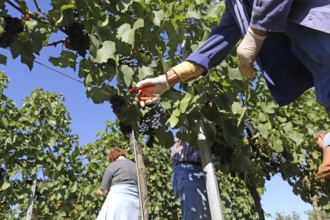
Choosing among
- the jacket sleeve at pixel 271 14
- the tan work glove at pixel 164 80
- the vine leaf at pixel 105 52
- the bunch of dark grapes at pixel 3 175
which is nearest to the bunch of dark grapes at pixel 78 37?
the vine leaf at pixel 105 52

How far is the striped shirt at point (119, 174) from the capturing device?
177 inches

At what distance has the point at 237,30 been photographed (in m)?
1.46

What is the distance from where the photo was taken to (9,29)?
2461 mm

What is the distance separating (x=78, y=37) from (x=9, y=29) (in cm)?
43

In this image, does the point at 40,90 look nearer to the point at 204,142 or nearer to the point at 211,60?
the point at 204,142

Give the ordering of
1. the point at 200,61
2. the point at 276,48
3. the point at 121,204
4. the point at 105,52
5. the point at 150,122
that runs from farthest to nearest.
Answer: the point at 121,204, the point at 150,122, the point at 105,52, the point at 200,61, the point at 276,48

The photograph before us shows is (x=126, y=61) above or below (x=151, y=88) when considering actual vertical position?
above

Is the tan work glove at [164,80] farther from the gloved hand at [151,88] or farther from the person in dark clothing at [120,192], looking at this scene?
the person in dark clothing at [120,192]

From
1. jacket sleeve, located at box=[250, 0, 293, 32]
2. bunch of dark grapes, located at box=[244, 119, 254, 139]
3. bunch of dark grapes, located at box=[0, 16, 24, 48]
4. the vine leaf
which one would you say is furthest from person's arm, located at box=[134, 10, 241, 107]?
A: bunch of dark grapes, located at box=[244, 119, 254, 139]

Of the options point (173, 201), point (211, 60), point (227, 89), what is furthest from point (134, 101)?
point (173, 201)

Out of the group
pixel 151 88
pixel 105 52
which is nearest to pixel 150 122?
pixel 105 52

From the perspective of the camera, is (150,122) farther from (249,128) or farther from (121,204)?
(121,204)

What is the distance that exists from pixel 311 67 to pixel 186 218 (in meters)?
2.31

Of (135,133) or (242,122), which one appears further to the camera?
(242,122)
